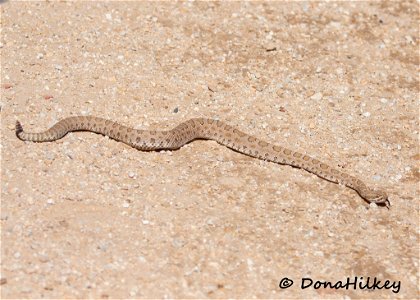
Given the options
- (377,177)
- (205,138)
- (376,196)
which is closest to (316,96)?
(377,177)

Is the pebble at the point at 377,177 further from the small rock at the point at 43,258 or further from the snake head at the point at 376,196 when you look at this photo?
the small rock at the point at 43,258

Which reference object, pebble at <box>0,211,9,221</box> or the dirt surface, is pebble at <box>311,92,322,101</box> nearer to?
the dirt surface

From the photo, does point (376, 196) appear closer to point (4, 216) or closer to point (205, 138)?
point (205, 138)

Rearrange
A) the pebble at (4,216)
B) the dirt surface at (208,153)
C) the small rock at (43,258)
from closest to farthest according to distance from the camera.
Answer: the small rock at (43,258) < the dirt surface at (208,153) < the pebble at (4,216)

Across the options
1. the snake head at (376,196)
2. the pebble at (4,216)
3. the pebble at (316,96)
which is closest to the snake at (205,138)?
the snake head at (376,196)

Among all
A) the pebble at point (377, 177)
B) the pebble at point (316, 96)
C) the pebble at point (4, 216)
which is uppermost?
the pebble at point (4, 216)

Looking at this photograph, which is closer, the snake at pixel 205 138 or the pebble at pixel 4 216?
the pebble at pixel 4 216

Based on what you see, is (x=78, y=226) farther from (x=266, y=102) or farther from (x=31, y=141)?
(x=266, y=102)
